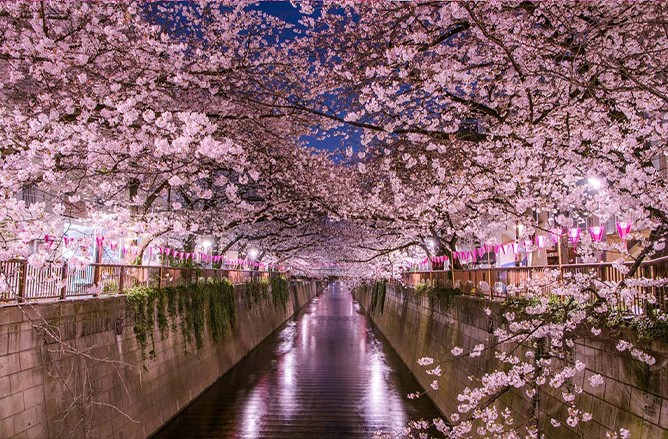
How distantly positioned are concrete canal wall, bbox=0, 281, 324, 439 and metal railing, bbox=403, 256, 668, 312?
6.84 metres

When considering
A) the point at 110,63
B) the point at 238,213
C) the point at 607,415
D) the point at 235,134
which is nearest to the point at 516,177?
the point at 607,415

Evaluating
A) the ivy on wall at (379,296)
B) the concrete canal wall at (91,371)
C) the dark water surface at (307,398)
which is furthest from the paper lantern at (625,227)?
the ivy on wall at (379,296)

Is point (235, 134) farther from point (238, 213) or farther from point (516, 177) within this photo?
point (238, 213)

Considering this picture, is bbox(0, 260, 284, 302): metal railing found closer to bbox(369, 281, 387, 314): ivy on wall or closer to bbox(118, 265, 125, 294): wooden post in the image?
bbox(118, 265, 125, 294): wooden post

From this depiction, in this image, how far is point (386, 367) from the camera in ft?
78.2

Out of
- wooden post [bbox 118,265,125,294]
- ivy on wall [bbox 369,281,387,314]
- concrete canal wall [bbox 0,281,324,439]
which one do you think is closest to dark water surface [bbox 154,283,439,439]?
concrete canal wall [bbox 0,281,324,439]

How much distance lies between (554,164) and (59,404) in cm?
999

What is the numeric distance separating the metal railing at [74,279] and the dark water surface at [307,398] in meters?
4.35

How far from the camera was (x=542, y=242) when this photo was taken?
9.38 meters

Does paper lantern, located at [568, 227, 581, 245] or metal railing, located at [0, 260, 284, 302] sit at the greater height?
paper lantern, located at [568, 227, 581, 245]

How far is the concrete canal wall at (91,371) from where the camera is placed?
7.65 meters

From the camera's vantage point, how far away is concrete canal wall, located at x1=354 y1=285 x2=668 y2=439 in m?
5.68

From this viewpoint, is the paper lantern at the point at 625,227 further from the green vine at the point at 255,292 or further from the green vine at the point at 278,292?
the green vine at the point at 278,292

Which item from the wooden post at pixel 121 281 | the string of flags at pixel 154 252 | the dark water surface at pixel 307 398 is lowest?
the dark water surface at pixel 307 398
